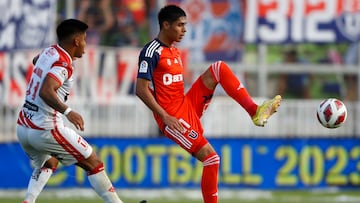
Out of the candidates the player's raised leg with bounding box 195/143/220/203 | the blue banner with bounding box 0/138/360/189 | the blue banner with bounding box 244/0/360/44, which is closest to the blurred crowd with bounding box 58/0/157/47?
the blue banner with bounding box 244/0/360/44

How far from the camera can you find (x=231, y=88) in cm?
1348

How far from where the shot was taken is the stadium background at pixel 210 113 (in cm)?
2011

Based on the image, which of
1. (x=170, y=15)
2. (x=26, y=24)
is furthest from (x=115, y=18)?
(x=170, y=15)

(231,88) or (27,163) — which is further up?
(231,88)

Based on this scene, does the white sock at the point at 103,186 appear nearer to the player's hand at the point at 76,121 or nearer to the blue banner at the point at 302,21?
the player's hand at the point at 76,121

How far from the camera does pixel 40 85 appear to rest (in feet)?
41.5

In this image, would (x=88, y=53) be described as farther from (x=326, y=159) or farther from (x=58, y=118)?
(x=58, y=118)

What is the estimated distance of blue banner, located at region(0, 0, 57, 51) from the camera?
19.8 metres

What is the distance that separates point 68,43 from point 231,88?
204 centimetres

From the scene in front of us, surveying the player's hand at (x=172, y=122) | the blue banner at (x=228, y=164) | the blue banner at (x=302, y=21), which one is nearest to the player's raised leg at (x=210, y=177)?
the player's hand at (x=172, y=122)

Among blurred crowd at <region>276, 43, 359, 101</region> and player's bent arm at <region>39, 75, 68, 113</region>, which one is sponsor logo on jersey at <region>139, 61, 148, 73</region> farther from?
blurred crowd at <region>276, 43, 359, 101</region>

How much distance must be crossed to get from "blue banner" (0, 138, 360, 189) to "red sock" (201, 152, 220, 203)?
6987 millimetres

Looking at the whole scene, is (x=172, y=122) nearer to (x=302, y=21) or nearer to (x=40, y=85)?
(x=40, y=85)

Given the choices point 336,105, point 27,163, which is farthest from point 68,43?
point 27,163
